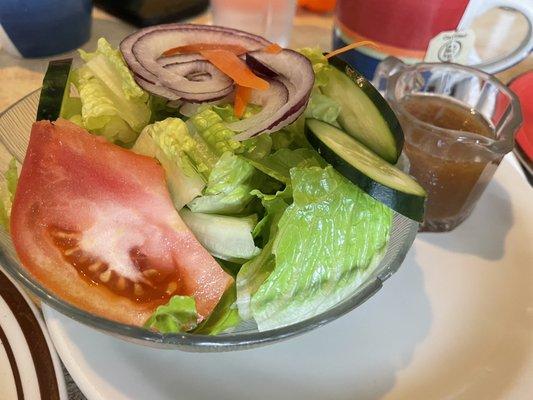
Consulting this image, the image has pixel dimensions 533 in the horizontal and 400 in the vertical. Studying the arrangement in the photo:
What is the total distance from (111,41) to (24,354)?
1.16 m

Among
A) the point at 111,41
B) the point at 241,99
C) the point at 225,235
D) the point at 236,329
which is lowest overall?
the point at 111,41

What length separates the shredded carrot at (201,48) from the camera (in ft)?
3.23

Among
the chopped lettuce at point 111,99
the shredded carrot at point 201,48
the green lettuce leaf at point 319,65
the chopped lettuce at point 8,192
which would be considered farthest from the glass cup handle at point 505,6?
the chopped lettuce at point 8,192

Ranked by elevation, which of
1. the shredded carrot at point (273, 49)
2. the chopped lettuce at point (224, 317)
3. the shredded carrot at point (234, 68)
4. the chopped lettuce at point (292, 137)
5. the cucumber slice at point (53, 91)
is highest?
the shredded carrot at point (273, 49)

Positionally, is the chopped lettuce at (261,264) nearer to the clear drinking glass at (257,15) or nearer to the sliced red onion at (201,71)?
the sliced red onion at (201,71)

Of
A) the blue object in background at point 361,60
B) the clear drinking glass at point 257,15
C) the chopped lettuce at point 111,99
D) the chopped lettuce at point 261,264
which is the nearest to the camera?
the chopped lettuce at point 261,264

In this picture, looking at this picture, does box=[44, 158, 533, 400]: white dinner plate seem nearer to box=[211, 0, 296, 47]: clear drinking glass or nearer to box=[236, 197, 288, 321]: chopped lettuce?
box=[236, 197, 288, 321]: chopped lettuce

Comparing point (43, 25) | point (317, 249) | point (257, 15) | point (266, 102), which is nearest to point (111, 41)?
point (43, 25)

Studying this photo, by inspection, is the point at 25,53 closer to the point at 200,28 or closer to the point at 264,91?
the point at 200,28

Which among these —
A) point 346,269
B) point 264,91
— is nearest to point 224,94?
point 264,91

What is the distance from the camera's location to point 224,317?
0.78 meters

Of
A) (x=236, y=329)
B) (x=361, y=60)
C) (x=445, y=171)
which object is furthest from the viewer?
(x=361, y=60)

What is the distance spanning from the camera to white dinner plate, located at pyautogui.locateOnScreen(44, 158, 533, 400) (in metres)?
0.82

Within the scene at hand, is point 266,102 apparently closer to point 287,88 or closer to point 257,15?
point 287,88
